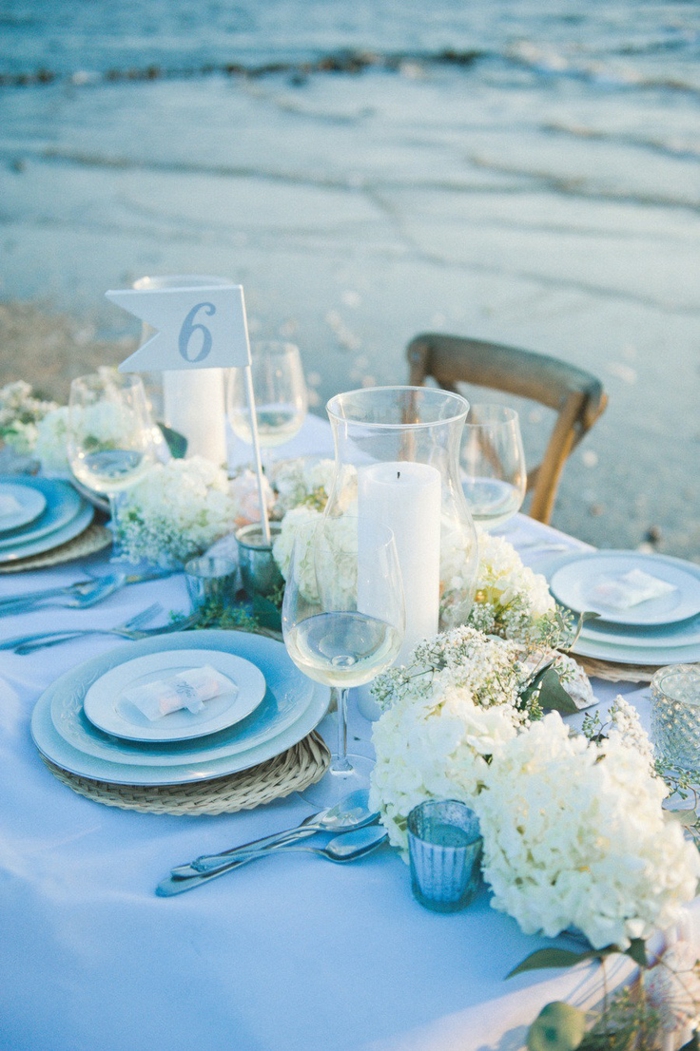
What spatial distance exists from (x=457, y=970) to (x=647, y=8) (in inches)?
679

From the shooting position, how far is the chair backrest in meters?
2.33

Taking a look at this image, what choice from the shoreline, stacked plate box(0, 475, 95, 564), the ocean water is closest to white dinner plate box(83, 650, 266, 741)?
stacked plate box(0, 475, 95, 564)

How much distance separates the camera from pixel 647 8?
48.4ft

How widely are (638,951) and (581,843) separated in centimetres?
9

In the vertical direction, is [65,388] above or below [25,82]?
below

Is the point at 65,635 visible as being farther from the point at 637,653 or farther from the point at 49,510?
the point at 637,653

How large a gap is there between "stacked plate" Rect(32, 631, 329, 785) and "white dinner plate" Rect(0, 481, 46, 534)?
571 millimetres

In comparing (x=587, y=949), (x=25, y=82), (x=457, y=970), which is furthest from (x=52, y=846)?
(x=25, y=82)

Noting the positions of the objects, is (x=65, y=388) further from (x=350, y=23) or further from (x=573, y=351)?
(x=350, y=23)

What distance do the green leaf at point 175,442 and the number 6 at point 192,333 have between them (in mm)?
471

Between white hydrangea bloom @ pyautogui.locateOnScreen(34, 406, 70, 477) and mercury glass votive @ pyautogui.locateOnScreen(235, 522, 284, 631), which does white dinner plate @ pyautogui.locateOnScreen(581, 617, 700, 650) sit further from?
white hydrangea bloom @ pyautogui.locateOnScreen(34, 406, 70, 477)

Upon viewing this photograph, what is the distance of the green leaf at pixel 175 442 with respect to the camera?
185 centimetres

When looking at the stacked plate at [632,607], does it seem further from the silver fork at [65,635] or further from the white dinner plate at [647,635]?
the silver fork at [65,635]

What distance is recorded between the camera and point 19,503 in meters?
1.81
